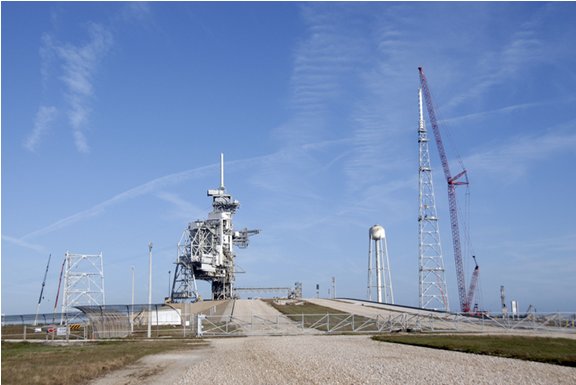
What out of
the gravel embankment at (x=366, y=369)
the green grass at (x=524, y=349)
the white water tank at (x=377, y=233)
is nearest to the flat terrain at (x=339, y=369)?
the gravel embankment at (x=366, y=369)

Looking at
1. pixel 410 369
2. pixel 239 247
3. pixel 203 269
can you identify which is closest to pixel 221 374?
pixel 410 369

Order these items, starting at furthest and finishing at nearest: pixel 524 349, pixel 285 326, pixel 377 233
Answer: pixel 377 233 < pixel 285 326 < pixel 524 349

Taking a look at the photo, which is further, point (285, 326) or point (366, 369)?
point (285, 326)

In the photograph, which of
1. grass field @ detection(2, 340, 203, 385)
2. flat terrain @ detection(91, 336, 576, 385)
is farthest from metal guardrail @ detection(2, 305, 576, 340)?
flat terrain @ detection(91, 336, 576, 385)

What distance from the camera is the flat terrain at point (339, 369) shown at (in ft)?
81.2

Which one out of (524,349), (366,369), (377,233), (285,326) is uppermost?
(377,233)

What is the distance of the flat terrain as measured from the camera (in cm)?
2475

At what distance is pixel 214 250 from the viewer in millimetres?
132375

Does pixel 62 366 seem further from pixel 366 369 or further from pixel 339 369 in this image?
pixel 366 369

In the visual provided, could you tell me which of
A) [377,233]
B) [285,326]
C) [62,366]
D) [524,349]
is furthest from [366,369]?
[377,233]

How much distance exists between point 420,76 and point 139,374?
101m

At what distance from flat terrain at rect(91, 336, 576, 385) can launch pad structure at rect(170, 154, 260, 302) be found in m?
88.7

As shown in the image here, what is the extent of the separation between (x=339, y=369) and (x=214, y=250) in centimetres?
10517

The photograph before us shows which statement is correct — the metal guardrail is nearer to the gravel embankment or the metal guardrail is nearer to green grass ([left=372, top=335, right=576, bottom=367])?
green grass ([left=372, top=335, right=576, bottom=367])
